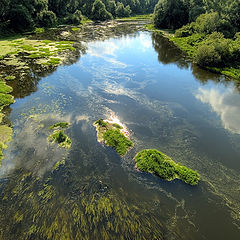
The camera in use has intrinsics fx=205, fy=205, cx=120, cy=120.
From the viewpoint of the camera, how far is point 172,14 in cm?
7794

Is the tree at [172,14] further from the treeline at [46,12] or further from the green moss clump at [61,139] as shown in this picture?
the green moss clump at [61,139]

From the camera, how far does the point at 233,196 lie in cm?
1513

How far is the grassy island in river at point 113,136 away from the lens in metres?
19.0

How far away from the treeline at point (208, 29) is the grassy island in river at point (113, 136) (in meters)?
26.4

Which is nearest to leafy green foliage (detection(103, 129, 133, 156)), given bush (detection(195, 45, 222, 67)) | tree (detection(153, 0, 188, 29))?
bush (detection(195, 45, 222, 67))

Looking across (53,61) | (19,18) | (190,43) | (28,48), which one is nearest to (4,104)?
(53,61)

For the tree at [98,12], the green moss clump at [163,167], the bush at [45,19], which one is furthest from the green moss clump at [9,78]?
the tree at [98,12]

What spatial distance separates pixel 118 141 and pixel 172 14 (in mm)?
74834

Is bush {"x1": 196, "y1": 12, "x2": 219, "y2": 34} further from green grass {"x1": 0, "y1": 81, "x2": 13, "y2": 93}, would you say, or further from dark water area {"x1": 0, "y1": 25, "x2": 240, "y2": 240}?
green grass {"x1": 0, "y1": 81, "x2": 13, "y2": 93}

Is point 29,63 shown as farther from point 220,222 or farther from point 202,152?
point 220,222

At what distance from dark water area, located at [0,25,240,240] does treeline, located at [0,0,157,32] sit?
45933 millimetres

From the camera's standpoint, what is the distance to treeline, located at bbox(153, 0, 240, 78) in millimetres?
39500

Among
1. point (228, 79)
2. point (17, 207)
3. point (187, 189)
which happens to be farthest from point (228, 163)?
point (228, 79)

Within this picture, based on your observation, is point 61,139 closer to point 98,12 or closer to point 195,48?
point 195,48
